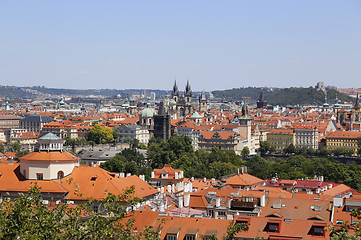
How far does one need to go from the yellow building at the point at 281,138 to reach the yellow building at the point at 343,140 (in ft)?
25.3

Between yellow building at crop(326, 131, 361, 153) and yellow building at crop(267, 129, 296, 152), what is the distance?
303 inches

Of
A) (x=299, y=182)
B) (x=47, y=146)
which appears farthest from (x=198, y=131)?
(x=47, y=146)

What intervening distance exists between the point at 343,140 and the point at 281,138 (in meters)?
12.9

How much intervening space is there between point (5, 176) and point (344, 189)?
27333mm

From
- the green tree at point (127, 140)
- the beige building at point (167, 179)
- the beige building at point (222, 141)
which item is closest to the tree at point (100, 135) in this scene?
the green tree at point (127, 140)

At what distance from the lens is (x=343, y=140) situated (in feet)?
433

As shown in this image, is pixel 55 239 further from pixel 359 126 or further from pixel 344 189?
pixel 359 126

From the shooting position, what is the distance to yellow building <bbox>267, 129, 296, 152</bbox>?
137375 mm

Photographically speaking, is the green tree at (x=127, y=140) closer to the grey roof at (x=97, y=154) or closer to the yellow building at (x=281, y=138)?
the yellow building at (x=281, y=138)

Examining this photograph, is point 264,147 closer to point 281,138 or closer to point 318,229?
point 281,138

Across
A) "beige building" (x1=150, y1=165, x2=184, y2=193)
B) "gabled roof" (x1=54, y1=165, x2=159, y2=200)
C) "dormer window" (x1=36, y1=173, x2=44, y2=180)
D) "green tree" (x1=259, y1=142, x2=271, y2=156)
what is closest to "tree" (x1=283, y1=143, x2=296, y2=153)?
"green tree" (x1=259, y1=142, x2=271, y2=156)

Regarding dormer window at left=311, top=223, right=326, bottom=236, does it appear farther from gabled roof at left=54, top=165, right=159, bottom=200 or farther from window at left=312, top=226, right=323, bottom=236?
gabled roof at left=54, top=165, right=159, bottom=200

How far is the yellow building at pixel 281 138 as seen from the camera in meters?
137

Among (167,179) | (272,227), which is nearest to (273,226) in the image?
(272,227)
